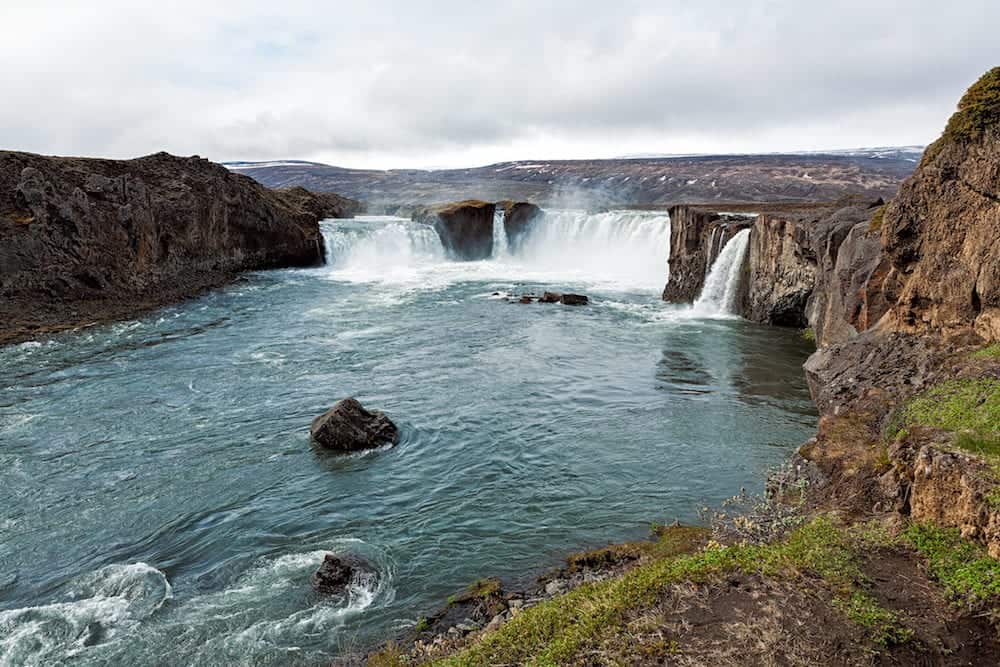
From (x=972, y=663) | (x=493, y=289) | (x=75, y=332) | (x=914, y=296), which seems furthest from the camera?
(x=493, y=289)

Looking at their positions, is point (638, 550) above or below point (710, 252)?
below

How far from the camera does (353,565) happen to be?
10578mm

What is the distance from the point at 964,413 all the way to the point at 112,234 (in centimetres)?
3796

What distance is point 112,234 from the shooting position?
3394 centimetres

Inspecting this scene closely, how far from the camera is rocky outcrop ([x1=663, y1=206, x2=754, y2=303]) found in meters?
32.8

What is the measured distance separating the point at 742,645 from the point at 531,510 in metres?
7.02

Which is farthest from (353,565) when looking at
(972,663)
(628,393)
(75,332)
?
(75,332)

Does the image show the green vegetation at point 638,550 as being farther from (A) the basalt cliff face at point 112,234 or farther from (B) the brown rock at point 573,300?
(A) the basalt cliff face at point 112,234

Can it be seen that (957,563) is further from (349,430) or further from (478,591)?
(349,430)

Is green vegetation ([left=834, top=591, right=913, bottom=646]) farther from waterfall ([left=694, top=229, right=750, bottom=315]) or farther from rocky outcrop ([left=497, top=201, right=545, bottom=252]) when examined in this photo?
rocky outcrop ([left=497, top=201, right=545, bottom=252])

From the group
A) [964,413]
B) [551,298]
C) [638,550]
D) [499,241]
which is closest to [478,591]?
[638,550]

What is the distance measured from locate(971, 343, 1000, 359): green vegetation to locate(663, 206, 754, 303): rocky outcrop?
886 inches

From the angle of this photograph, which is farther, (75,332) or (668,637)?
(75,332)

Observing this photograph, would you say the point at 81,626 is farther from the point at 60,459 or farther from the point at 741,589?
the point at 741,589
